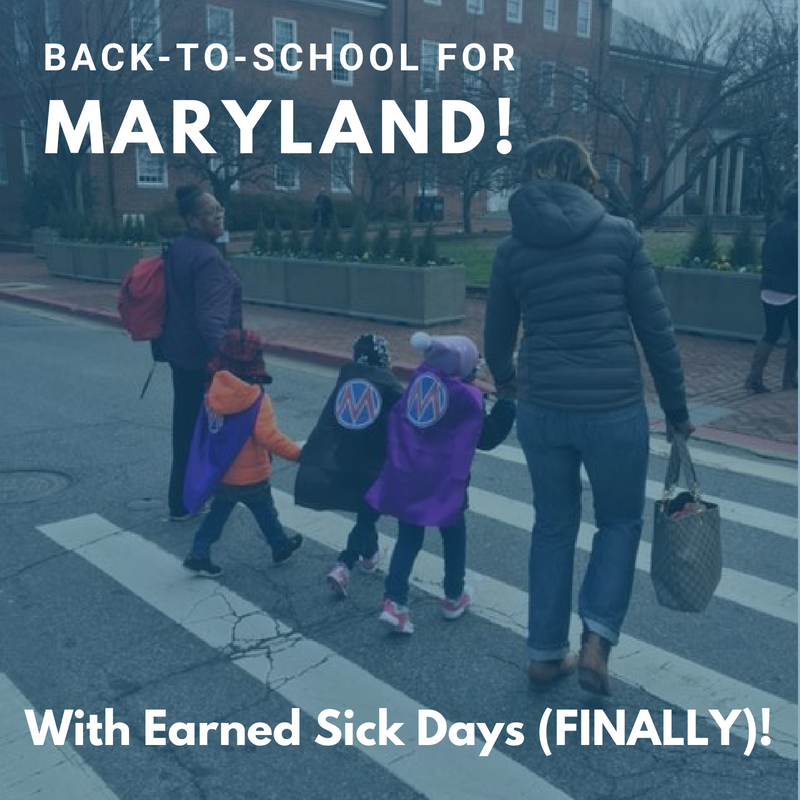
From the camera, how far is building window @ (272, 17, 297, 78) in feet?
129

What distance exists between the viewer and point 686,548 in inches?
158

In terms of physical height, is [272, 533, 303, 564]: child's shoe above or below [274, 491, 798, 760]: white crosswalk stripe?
above

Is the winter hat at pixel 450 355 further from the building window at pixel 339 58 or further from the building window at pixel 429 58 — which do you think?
the building window at pixel 339 58

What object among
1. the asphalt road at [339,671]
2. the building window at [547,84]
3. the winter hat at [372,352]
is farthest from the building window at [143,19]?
the winter hat at [372,352]

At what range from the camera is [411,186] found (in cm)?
4300

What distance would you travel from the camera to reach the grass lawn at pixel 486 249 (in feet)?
70.6

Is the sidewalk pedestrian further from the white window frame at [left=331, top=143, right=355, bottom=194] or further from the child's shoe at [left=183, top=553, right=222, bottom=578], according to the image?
the white window frame at [left=331, top=143, right=355, bottom=194]

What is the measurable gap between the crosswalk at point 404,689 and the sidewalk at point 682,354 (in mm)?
2285

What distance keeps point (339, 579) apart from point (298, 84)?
124 feet

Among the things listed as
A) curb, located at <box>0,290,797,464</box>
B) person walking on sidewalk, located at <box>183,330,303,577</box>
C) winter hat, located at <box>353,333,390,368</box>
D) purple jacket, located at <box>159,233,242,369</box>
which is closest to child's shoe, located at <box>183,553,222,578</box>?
person walking on sidewalk, located at <box>183,330,303,577</box>

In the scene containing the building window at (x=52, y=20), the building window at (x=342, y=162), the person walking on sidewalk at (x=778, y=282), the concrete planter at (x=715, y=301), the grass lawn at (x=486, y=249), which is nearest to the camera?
the person walking on sidewalk at (x=778, y=282)

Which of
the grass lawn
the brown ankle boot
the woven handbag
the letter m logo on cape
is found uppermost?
the letter m logo on cape

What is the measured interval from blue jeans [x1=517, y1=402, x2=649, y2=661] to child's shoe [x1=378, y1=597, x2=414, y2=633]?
692mm

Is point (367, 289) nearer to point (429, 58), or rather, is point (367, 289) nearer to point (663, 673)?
point (663, 673)
